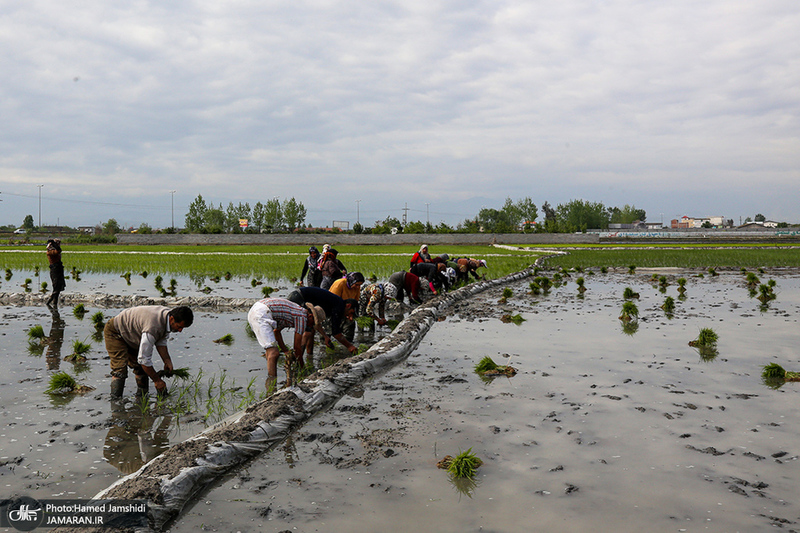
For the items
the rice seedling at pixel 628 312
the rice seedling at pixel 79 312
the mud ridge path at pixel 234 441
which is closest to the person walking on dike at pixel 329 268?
the mud ridge path at pixel 234 441

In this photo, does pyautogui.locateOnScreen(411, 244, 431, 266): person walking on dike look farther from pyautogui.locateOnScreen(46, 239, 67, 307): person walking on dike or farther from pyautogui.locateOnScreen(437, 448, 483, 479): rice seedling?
pyautogui.locateOnScreen(437, 448, 483, 479): rice seedling

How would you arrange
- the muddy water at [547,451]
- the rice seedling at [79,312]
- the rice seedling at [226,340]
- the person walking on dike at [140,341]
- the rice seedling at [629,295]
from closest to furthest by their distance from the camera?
the muddy water at [547,451], the person walking on dike at [140,341], the rice seedling at [226,340], the rice seedling at [79,312], the rice seedling at [629,295]

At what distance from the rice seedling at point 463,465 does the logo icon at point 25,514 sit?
110 inches

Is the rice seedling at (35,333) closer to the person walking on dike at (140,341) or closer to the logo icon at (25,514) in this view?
the person walking on dike at (140,341)

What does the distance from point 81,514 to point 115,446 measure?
1573 millimetres

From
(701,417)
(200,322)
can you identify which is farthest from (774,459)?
(200,322)

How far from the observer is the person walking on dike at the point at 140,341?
588 centimetres

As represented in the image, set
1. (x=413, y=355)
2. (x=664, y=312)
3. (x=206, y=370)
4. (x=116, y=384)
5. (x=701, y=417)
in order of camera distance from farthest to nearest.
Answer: (x=664, y=312)
(x=413, y=355)
(x=206, y=370)
(x=116, y=384)
(x=701, y=417)

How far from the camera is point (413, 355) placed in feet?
27.7

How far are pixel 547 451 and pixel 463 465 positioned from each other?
35.4 inches

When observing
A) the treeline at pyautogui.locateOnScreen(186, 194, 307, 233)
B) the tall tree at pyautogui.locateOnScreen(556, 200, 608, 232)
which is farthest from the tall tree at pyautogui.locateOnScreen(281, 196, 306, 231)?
the tall tree at pyautogui.locateOnScreen(556, 200, 608, 232)


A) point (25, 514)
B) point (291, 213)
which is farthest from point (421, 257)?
point (291, 213)

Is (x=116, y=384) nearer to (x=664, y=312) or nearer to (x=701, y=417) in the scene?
(x=701, y=417)

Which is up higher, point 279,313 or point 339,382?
point 279,313
